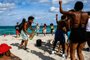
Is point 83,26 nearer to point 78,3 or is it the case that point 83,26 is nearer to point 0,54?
point 78,3

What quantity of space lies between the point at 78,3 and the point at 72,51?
141 centimetres

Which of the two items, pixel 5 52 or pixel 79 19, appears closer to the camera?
pixel 5 52

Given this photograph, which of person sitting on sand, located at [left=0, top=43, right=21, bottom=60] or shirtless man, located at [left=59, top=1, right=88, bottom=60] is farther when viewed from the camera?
shirtless man, located at [left=59, top=1, right=88, bottom=60]

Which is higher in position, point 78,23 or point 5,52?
point 5,52

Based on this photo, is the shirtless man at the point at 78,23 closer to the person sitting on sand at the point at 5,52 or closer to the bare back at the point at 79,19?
the bare back at the point at 79,19

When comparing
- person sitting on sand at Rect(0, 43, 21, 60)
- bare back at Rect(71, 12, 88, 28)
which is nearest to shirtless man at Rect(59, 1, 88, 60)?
bare back at Rect(71, 12, 88, 28)

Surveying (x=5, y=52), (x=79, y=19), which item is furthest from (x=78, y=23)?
(x=5, y=52)

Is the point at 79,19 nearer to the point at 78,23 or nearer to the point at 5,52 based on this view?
the point at 78,23

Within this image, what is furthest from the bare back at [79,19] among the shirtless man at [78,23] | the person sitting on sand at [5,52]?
the person sitting on sand at [5,52]

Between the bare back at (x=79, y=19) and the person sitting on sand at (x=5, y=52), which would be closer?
the person sitting on sand at (x=5, y=52)

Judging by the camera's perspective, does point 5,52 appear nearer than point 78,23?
Yes

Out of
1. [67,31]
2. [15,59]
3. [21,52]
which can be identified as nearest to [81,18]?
[67,31]

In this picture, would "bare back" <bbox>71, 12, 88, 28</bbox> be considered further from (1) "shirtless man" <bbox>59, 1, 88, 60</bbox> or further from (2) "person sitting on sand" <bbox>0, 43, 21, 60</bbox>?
(2) "person sitting on sand" <bbox>0, 43, 21, 60</bbox>

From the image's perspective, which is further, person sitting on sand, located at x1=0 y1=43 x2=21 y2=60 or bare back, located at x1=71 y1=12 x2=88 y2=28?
bare back, located at x1=71 y1=12 x2=88 y2=28
